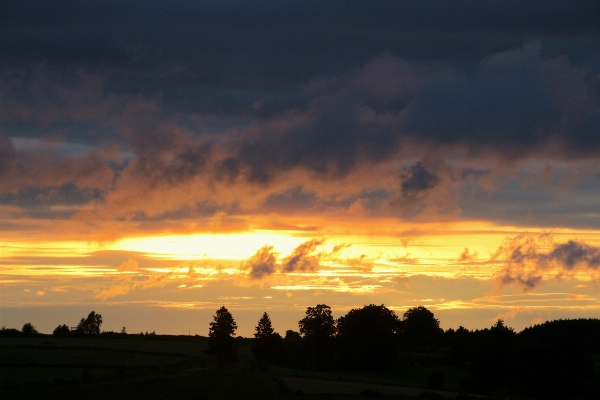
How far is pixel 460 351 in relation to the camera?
179 meters

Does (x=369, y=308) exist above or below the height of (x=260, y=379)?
above

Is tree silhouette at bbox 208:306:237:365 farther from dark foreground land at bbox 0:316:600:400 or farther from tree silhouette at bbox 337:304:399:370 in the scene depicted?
tree silhouette at bbox 337:304:399:370

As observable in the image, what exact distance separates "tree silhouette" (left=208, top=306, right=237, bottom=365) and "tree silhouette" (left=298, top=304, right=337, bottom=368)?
23428 millimetres

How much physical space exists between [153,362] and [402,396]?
54670 millimetres

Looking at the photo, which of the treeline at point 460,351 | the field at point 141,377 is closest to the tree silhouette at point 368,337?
the treeline at point 460,351

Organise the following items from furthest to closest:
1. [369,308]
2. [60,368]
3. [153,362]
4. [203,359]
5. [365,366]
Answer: [369,308] → [365,366] → [203,359] → [153,362] → [60,368]

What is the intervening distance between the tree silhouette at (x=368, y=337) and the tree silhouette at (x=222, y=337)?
110ft

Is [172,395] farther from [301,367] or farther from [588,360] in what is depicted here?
[301,367]

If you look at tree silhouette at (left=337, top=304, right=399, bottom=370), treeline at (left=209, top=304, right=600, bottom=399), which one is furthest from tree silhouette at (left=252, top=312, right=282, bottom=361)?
tree silhouette at (left=337, top=304, right=399, bottom=370)

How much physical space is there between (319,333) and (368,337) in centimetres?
1321

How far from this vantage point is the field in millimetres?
74875

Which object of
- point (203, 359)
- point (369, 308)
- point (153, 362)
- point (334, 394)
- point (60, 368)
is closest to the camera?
point (334, 394)

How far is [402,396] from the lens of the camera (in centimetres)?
8750

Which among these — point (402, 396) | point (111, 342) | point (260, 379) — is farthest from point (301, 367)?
point (402, 396)
